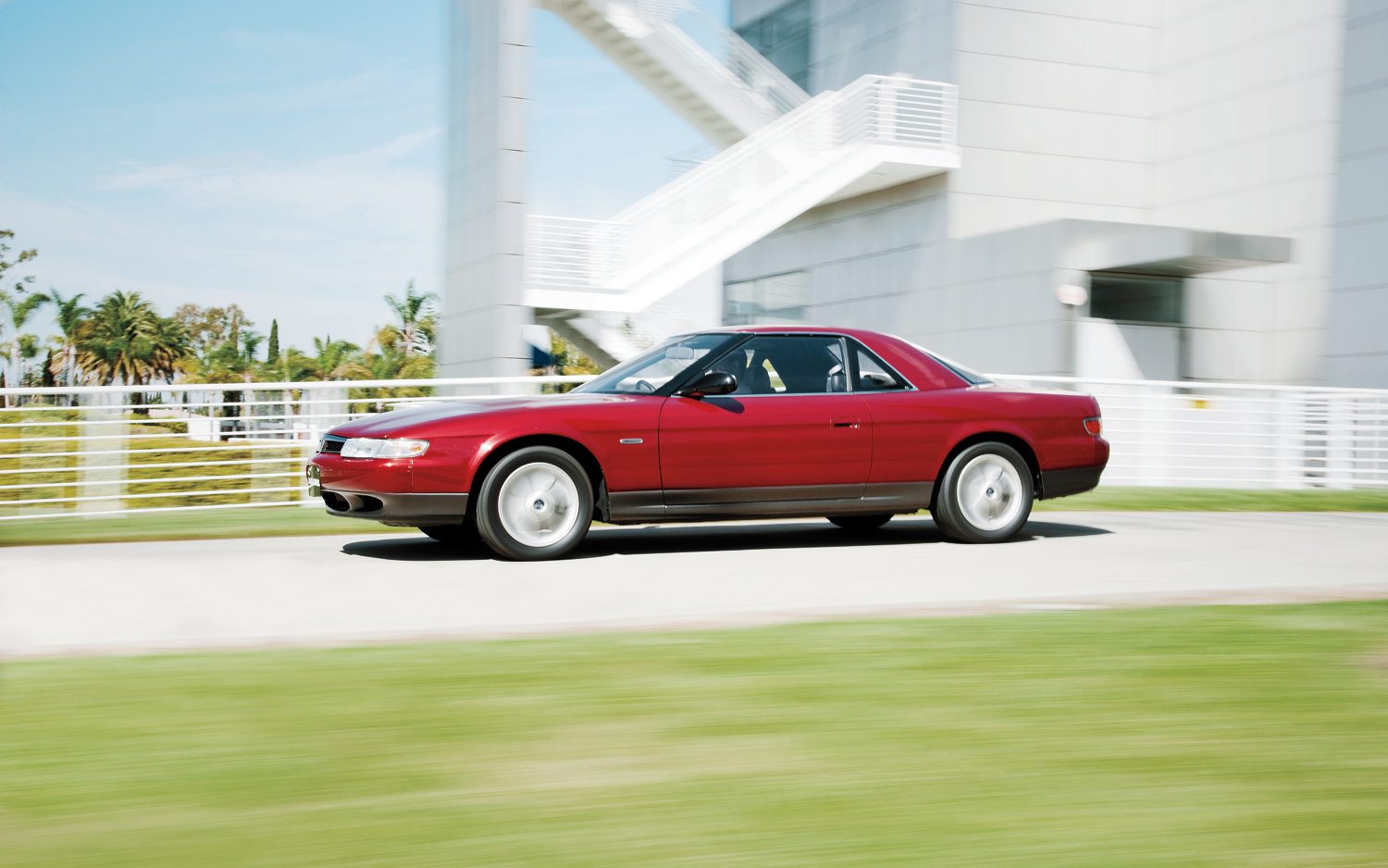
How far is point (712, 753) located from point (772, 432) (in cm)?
492

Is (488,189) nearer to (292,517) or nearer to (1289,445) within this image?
(292,517)

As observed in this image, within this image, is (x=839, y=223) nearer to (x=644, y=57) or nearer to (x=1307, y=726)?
(x=644, y=57)

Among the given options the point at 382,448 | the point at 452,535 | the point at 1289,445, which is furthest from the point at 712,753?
the point at 1289,445

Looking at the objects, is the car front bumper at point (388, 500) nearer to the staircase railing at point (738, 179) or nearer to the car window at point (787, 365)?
the car window at point (787, 365)

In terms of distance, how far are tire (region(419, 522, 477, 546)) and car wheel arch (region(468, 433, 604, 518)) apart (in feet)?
4.01

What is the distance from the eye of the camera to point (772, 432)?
8.52 metres

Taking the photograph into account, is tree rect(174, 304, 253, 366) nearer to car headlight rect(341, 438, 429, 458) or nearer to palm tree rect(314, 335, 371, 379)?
palm tree rect(314, 335, 371, 379)

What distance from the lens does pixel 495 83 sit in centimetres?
2028

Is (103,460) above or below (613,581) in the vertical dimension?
above

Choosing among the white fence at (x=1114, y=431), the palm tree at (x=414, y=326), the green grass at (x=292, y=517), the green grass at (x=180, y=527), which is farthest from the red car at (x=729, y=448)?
the palm tree at (x=414, y=326)

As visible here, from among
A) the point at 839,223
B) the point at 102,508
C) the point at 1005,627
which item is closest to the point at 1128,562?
the point at 1005,627

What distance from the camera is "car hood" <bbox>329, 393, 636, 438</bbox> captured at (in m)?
7.93

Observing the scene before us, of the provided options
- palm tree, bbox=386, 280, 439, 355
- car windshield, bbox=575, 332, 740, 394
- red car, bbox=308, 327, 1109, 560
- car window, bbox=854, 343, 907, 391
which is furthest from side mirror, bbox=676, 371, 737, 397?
palm tree, bbox=386, 280, 439, 355

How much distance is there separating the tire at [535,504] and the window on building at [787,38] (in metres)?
22.7
